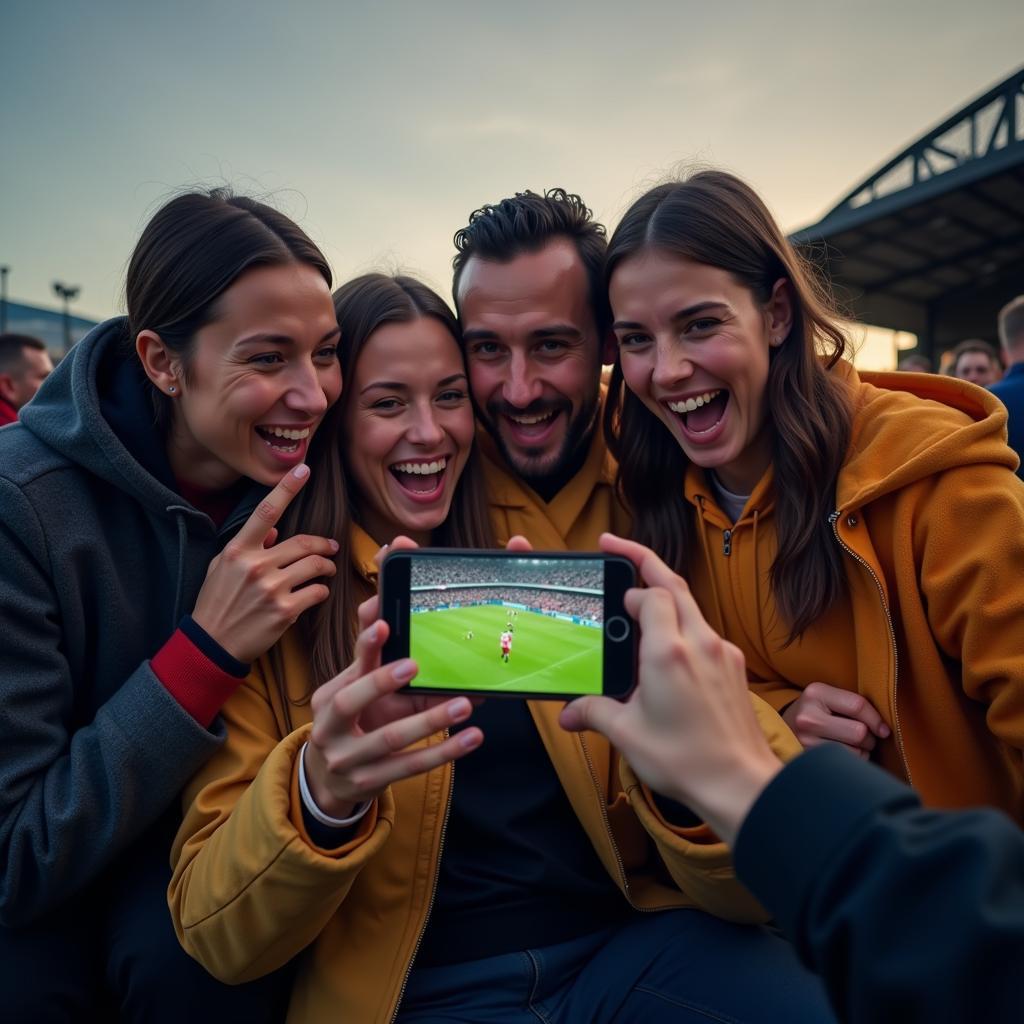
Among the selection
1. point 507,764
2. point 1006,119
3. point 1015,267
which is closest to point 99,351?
point 507,764

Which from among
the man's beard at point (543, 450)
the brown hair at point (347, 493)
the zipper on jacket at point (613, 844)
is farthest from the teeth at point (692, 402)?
the zipper on jacket at point (613, 844)

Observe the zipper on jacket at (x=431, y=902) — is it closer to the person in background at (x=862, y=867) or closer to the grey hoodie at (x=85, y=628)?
the grey hoodie at (x=85, y=628)

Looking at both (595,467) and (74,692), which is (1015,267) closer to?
(595,467)

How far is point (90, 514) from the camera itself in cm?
251

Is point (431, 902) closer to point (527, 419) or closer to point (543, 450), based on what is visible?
point (543, 450)

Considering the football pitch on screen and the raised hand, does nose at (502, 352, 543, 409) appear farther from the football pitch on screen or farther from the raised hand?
the football pitch on screen

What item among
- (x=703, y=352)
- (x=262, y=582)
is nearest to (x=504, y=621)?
(x=262, y=582)

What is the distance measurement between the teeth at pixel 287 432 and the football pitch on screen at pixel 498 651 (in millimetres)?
1179

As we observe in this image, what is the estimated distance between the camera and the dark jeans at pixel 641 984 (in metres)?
2.18

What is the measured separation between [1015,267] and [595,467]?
25.2 meters

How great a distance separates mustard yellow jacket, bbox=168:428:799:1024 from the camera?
6.30 feet

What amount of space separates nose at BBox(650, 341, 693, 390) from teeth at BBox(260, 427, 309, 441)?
1.22m

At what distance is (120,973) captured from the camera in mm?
2287

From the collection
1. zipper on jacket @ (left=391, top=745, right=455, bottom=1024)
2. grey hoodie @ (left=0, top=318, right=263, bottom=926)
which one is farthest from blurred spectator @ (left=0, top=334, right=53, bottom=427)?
zipper on jacket @ (left=391, top=745, right=455, bottom=1024)
